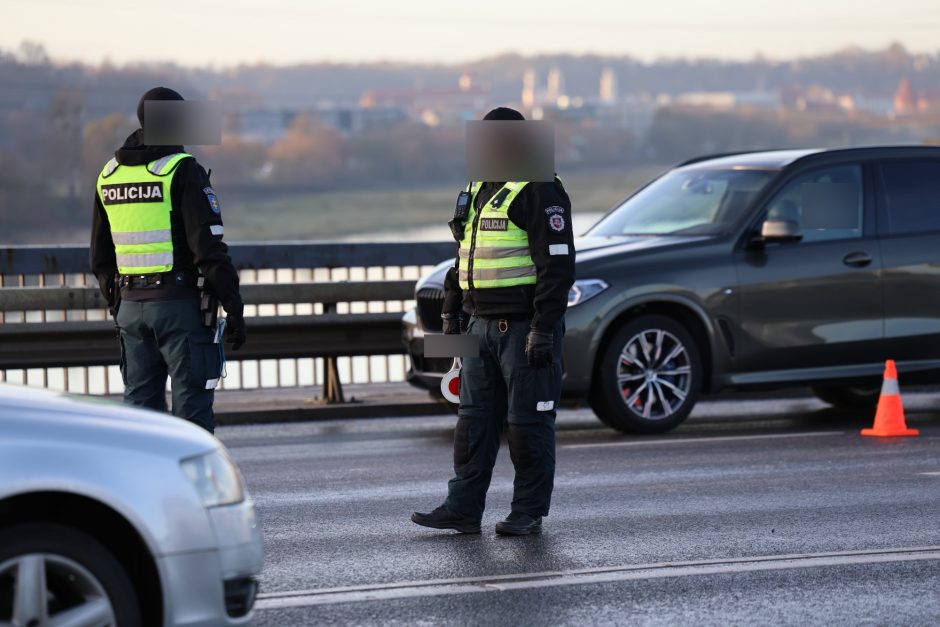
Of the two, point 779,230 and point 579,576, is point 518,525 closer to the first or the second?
point 579,576

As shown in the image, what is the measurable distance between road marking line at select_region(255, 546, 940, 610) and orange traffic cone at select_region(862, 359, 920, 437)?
3.73 metres

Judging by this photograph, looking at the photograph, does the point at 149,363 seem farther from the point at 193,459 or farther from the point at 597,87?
the point at 597,87

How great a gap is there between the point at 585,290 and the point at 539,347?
11.4 feet

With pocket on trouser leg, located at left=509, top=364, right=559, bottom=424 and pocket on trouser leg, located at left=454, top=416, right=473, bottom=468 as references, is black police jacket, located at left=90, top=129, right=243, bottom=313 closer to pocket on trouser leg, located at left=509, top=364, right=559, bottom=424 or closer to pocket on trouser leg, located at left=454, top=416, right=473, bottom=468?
pocket on trouser leg, located at left=454, top=416, right=473, bottom=468

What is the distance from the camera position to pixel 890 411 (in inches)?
415

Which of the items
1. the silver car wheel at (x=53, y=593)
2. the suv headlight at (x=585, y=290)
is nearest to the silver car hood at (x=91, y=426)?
the silver car wheel at (x=53, y=593)

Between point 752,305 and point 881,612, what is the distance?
5204 mm

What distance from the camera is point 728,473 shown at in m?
8.95

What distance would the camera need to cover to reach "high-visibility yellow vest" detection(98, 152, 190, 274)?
6836mm

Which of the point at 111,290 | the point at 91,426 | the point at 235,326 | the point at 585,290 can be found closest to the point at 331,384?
the point at 585,290

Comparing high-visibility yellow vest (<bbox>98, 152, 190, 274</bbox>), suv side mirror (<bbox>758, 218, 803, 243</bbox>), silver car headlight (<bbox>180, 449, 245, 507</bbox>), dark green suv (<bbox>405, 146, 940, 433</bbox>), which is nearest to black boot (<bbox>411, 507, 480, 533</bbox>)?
high-visibility yellow vest (<bbox>98, 152, 190, 274</bbox>)

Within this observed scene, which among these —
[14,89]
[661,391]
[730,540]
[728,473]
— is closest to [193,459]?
[730,540]

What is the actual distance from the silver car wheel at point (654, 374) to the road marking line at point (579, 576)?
3.75 meters

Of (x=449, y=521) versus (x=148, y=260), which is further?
(x=449, y=521)
